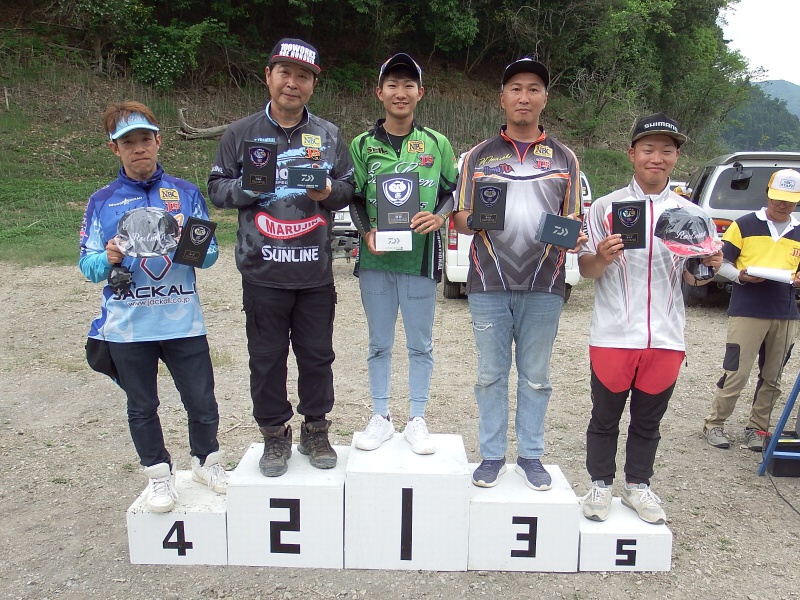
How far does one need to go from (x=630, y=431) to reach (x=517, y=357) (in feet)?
2.25

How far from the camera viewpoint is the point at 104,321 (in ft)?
10.0

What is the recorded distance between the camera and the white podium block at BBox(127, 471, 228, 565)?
10.2 ft

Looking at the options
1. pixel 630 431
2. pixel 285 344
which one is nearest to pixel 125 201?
pixel 285 344

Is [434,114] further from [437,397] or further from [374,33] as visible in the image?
[437,397]

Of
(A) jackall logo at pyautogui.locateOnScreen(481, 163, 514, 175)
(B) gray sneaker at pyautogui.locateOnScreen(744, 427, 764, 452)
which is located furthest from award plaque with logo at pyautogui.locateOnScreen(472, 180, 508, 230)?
(B) gray sneaker at pyautogui.locateOnScreen(744, 427, 764, 452)

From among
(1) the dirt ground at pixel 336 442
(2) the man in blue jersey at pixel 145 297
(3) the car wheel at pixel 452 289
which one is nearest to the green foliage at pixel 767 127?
(3) the car wheel at pixel 452 289

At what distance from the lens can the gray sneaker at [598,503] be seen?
3.19 m

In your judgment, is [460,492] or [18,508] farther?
[18,508]

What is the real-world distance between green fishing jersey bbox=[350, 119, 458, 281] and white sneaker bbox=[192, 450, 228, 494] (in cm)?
128

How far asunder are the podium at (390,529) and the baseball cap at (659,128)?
1.78 metres

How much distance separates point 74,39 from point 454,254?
17.5 m

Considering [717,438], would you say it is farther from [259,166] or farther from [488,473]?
[259,166]

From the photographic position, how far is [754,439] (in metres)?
4.55

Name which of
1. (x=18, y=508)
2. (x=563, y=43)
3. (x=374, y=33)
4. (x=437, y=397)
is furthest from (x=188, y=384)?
(x=563, y=43)
